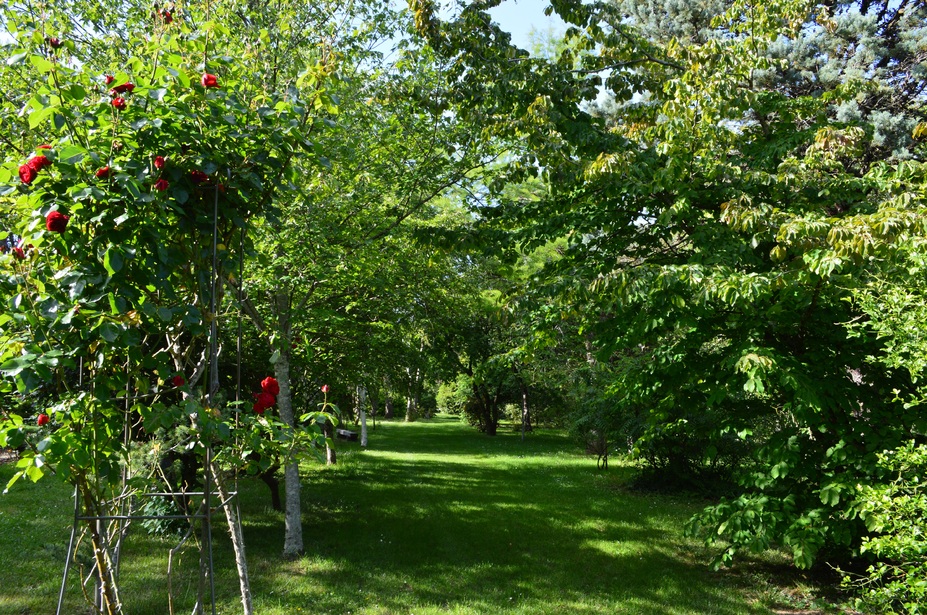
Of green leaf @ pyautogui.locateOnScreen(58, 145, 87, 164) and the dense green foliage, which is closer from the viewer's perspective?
green leaf @ pyautogui.locateOnScreen(58, 145, 87, 164)

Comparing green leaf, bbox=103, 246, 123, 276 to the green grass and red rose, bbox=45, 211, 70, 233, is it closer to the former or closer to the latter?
red rose, bbox=45, 211, 70, 233

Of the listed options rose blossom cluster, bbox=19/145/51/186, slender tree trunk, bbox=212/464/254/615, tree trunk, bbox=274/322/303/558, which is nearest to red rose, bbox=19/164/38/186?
rose blossom cluster, bbox=19/145/51/186

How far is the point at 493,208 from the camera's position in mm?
6445

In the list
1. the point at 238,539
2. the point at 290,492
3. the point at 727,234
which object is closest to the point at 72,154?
the point at 238,539

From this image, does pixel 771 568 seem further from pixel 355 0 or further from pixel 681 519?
pixel 355 0

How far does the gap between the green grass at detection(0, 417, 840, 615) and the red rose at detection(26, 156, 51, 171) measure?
2.75 meters

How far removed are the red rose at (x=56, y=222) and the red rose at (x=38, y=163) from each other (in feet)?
0.56

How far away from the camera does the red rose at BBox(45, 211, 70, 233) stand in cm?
192

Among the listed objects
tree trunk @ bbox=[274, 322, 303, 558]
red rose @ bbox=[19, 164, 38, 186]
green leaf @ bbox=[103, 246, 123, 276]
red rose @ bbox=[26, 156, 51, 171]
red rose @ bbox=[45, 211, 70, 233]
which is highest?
red rose @ bbox=[26, 156, 51, 171]

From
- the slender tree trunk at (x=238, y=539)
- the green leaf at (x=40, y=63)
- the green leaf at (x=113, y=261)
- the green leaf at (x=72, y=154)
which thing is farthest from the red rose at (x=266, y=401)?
the green leaf at (x=40, y=63)

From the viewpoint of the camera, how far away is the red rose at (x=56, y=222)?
1920mm

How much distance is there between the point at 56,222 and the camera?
6.31 ft

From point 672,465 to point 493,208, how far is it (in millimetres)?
7396

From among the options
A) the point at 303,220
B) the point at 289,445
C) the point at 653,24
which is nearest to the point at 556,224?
the point at 303,220
